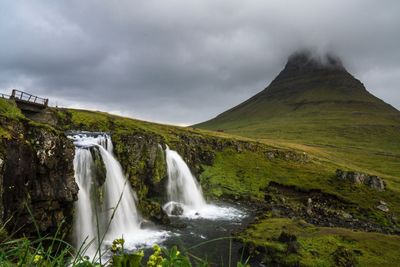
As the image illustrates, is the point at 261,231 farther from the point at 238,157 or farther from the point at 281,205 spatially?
the point at 238,157

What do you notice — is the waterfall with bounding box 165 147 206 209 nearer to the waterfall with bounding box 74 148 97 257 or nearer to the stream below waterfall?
the stream below waterfall

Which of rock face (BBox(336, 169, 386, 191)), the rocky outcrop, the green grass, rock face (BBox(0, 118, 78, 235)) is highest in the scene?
rock face (BBox(0, 118, 78, 235))

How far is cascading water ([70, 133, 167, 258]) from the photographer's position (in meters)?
31.7

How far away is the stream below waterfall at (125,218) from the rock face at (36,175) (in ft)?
9.38

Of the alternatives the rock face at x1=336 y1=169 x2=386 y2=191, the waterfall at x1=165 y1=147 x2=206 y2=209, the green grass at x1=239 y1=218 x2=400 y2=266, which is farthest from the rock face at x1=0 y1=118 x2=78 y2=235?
the rock face at x1=336 y1=169 x2=386 y2=191

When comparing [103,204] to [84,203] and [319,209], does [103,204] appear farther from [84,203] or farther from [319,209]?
[319,209]

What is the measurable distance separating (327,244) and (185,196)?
29.0 metres

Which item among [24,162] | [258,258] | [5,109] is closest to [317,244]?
[258,258]

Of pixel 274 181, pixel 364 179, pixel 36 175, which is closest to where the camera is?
pixel 36 175

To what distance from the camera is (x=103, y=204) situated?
115 ft

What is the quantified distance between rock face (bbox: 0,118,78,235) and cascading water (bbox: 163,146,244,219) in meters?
23.0

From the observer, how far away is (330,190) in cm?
6981

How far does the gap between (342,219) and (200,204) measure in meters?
24.0

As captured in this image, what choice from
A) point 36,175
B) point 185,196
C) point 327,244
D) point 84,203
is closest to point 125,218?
point 84,203
